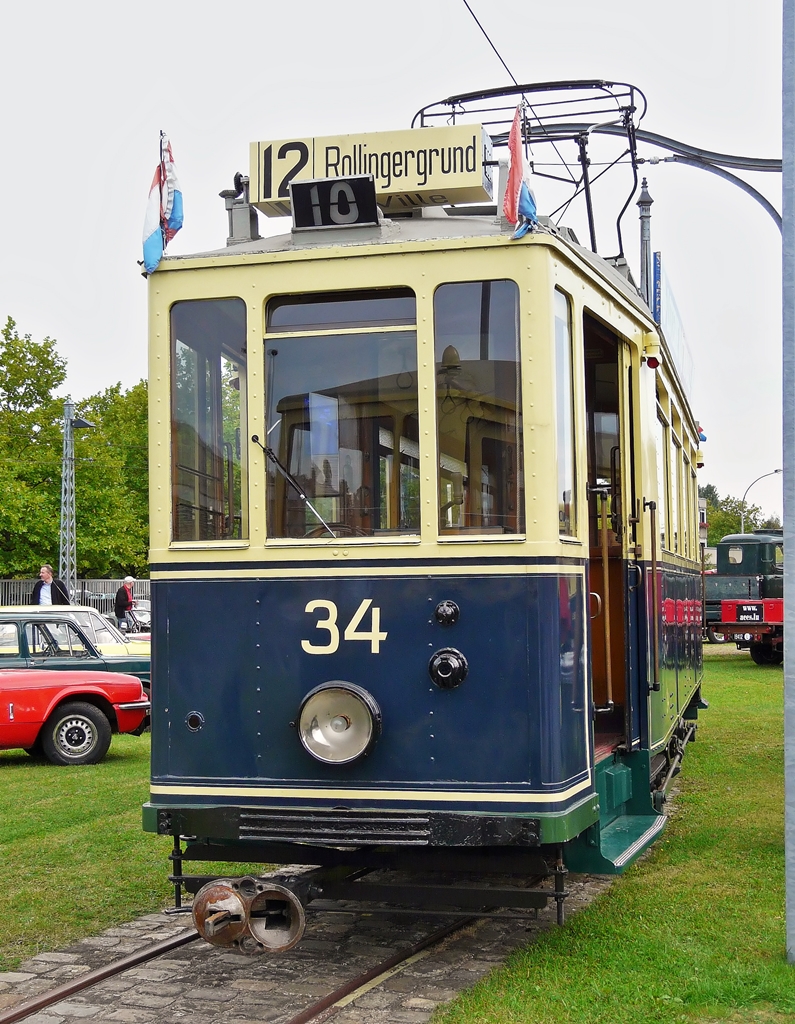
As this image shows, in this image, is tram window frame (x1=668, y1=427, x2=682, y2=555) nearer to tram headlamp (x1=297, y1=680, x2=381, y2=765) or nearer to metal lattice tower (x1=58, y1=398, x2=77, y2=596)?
tram headlamp (x1=297, y1=680, x2=381, y2=765)

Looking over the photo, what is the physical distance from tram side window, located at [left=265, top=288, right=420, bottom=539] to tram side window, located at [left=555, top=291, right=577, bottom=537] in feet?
2.14

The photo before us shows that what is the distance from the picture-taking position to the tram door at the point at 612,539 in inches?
Answer: 296

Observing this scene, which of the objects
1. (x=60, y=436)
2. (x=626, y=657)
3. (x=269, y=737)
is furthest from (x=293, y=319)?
(x=60, y=436)

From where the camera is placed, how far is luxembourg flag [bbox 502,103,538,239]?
Result: 5570 millimetres

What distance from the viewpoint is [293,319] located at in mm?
5957

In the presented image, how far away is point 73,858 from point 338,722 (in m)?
3.78

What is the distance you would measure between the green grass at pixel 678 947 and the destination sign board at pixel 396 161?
11.8ft

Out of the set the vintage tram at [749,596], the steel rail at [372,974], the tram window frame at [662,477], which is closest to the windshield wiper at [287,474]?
the steel rail at [372,974]

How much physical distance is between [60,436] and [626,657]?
36465mm

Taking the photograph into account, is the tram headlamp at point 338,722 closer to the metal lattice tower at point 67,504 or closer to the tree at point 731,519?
the metal lattice tower at point 67,504

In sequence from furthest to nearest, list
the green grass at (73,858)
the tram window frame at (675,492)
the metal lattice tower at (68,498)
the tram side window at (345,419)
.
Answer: the metal lattice tower at (68,498) → the tram window frame at (675,492) → the green grass at (73,858) → the tram side window at (345,419)

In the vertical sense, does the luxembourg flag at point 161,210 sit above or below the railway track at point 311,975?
above

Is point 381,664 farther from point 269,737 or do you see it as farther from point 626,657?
point 626,657

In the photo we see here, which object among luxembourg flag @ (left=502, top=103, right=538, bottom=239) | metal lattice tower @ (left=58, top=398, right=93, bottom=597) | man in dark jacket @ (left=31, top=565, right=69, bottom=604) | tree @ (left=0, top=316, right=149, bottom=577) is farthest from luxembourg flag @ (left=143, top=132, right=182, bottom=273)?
tree @ (left=0, top=316, right=149, bottom=577)
